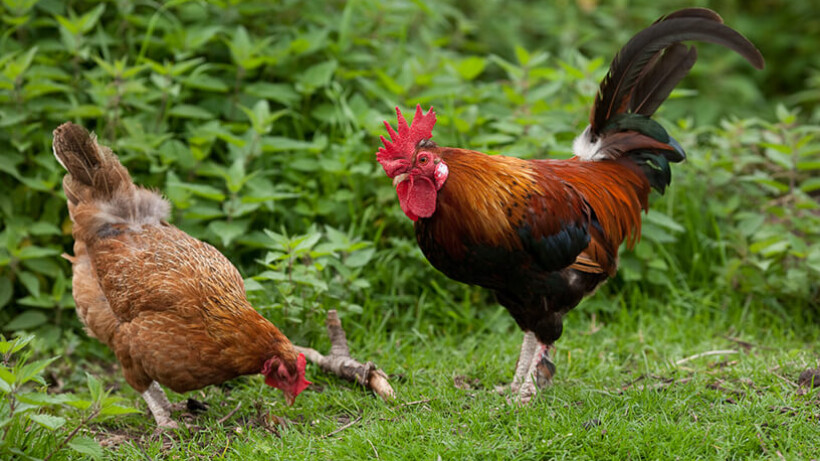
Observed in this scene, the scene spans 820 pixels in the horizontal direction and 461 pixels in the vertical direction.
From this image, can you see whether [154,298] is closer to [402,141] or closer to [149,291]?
[149,291]

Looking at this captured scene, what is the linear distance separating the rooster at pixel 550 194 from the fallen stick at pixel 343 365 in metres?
0.78

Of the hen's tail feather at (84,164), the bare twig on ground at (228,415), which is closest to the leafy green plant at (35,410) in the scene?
the bare twig on ground at (228,415)

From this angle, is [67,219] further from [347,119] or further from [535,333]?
[535,333]

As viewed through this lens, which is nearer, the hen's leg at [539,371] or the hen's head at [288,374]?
the hen's head at [288,374]

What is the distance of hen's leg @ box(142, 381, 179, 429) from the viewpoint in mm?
4109

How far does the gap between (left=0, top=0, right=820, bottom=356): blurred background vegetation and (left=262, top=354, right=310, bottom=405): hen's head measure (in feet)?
2.53

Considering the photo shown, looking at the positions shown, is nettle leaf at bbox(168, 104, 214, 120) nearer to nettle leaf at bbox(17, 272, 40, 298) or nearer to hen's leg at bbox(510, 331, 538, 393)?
nettle leaf at bbox(17, 272, 40, 298)

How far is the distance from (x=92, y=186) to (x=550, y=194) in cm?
269

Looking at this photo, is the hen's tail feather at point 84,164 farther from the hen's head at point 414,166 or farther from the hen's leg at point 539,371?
the hen's leg at point 539,371

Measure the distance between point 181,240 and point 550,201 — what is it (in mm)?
2139

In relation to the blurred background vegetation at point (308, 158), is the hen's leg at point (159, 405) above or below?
below

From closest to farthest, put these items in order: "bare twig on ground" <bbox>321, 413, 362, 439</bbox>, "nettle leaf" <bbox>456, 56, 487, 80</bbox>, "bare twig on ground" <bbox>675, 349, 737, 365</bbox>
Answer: "bare twig on ground" <bbox>321, 413, 362, 439</bbox>
"bare twig on ground" <bbox>675, 349, 737, 365</bbox>
"nettle leaf" <bbox>456, 56, 487, 80</bbox>

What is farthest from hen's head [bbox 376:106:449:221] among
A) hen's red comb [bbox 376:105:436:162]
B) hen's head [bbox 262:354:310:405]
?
hen's head [bbox 262:354:310:405]

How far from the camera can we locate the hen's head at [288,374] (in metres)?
3.96
